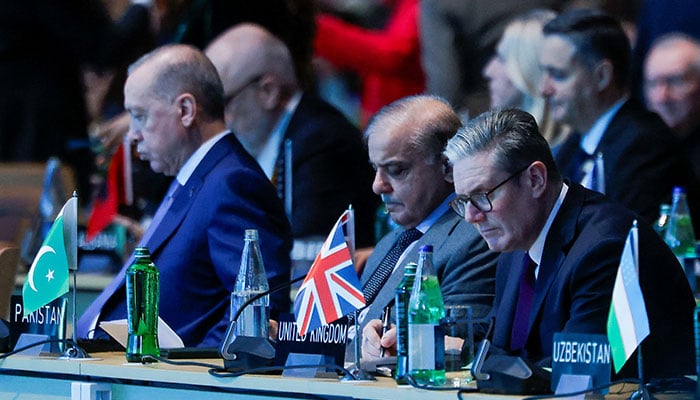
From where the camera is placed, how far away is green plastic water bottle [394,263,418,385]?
3.07m

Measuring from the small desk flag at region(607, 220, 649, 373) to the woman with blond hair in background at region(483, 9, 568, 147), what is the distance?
2812 mm

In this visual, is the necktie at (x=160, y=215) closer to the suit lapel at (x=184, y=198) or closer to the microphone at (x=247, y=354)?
the suit lapel at (x=184, y=198)

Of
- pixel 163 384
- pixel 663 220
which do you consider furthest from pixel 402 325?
pixel 663 220

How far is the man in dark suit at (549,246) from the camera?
3283 mm


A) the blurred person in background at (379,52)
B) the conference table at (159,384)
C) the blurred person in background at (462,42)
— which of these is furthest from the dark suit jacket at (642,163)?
the conference table at (159,384)

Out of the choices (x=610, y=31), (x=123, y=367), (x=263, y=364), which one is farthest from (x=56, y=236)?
(x=610, y=31)

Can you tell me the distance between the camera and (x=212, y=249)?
418 centimetres

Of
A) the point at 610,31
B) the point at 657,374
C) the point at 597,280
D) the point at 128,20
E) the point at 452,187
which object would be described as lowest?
the point at 657,374

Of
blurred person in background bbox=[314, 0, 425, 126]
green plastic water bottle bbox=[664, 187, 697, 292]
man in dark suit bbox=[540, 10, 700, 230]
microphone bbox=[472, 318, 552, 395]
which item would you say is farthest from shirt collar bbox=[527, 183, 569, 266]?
blurred person in background bbox=[314, 0, 425, 126]

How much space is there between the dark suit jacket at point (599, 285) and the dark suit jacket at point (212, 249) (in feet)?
3.22

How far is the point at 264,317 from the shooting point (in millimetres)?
3625

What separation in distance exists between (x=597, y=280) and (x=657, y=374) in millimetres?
276

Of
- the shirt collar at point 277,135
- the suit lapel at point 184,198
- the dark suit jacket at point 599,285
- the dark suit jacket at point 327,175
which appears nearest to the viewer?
the dark suit jacket at point 599,285

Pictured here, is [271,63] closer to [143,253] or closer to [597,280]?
[143,253]
